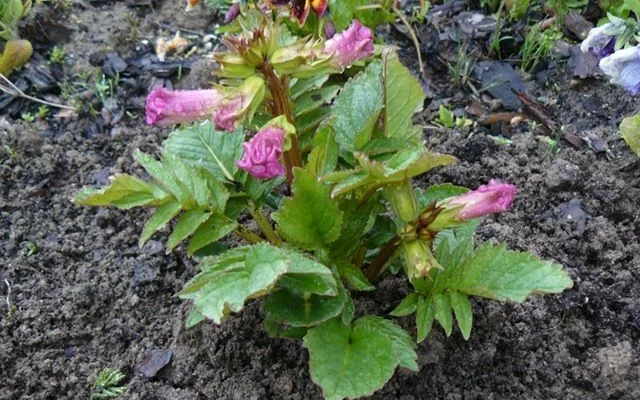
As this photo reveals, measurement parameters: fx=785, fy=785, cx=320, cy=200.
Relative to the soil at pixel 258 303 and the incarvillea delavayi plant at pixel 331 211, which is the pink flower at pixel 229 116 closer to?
the incarvillea delavayi plant at pixel 331 211

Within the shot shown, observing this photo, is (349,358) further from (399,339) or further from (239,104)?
(239,104)

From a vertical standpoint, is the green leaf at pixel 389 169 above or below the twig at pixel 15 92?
above

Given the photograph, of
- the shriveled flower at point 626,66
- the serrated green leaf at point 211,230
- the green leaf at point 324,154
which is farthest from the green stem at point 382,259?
the shriveled flower at point 626,66

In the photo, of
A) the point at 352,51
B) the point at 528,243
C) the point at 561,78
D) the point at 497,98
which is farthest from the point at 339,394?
the point at 561,78

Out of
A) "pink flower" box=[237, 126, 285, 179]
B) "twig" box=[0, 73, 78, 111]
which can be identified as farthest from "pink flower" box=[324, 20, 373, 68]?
"twig" box=[0, 73, 78, 111]

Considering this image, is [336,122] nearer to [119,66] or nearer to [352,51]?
[352,51]

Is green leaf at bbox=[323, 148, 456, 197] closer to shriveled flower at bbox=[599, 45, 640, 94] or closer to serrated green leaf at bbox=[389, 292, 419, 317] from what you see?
serrated green leaf at bbox=[389, 292, 419, 317]
